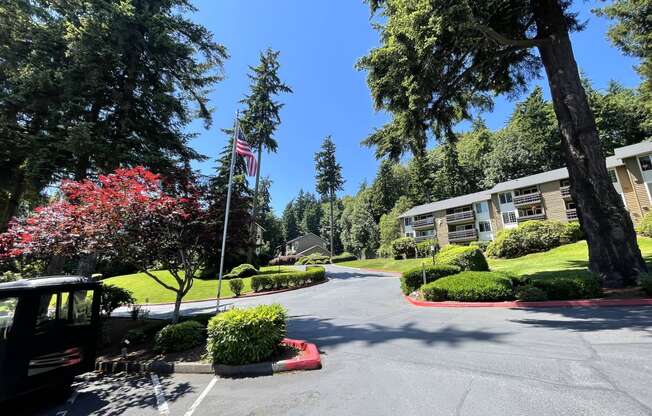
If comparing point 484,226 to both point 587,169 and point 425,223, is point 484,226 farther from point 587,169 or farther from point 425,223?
point 587,169

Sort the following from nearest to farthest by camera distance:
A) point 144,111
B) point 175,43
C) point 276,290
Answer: point 175,43 < point 144,111 < point 276,290

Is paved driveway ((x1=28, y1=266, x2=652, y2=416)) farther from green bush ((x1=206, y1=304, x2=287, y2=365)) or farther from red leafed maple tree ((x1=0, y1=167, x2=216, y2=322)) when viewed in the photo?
red leafed maple tree ((x1=0, y1=167, x2=216, y2=322))

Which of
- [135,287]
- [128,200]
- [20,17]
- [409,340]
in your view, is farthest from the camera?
[135,287]

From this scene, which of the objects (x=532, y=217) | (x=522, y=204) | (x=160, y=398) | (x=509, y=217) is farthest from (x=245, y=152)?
(x=509, y=217)

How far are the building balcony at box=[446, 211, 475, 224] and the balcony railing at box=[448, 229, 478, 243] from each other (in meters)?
1.53

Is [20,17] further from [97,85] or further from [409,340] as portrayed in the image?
[409,340]

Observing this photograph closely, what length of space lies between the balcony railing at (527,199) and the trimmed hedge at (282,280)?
25327mm

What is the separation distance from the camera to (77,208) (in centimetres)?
715

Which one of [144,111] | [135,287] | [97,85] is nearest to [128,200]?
[97,85]

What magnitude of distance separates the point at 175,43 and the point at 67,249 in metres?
9.07

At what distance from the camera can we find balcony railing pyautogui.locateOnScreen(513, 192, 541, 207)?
3133 centimetres

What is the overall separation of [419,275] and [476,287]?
310 centimetres

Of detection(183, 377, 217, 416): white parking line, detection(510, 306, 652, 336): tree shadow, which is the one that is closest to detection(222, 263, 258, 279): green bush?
detection(183, 377, 217, 416): white parking line

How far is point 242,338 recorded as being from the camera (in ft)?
18.8
